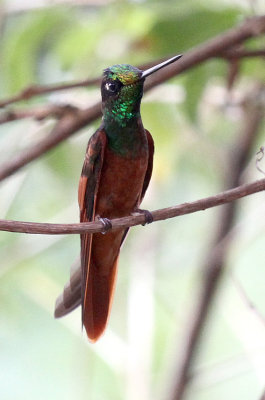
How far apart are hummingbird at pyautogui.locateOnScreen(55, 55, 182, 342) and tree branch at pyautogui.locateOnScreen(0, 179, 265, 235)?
0.43 m

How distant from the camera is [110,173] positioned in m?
2.26

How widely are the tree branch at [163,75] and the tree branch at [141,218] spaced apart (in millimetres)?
644

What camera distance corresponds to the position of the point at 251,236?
3055mm

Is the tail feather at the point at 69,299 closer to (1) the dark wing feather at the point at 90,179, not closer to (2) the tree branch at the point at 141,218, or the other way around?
(1) the dark wing feather at the point at 90,179

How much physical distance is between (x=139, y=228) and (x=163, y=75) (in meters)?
1.28

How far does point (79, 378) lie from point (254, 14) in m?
1.70

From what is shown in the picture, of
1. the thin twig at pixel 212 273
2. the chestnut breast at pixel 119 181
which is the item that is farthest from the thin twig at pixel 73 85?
the thin twig at pixel 212 273

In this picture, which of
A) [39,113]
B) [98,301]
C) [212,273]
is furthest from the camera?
[212,273]

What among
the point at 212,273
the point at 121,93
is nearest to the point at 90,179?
the point at 121,93

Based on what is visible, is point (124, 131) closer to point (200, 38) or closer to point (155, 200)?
point (200, 38)

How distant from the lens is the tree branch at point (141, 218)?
1.52m

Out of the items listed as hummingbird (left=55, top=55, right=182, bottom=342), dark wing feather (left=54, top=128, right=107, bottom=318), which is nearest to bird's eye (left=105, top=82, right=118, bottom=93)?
hummingbird (left=55, top=55, right=182, bottom=342)

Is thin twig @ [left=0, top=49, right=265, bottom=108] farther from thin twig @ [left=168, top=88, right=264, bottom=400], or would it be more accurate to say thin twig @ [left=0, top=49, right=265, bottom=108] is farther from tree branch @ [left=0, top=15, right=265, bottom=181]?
thin twig @ [left=168, top=88, right=264, bottom=400]

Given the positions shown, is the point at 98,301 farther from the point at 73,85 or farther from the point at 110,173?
the point at 73,85
